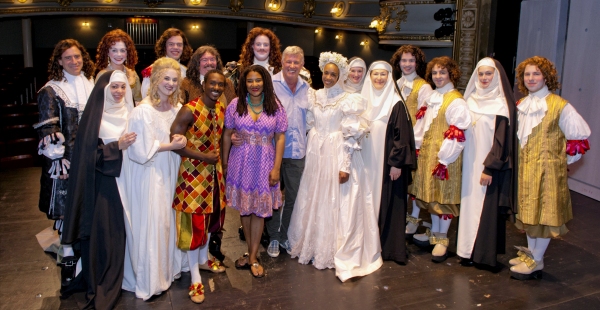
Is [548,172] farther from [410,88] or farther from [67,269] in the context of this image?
[67,269]

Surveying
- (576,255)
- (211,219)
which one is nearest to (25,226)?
(211,219)

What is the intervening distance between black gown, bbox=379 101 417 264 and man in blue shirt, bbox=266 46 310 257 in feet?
2.23

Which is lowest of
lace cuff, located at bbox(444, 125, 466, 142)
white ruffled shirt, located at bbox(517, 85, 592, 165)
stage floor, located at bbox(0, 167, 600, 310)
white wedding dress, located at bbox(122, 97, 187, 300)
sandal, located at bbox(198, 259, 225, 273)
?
stage floor, located at bbox(0, 167, 600, 310)

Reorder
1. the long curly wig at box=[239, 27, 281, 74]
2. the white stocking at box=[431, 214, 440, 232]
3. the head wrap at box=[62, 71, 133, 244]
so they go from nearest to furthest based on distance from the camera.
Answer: the head wrap at box=[62, 71, 133, 244] → the long curly wig at box=[239, 27, 281, 74] → the white stocking at box=[431, 214, 440, 232]

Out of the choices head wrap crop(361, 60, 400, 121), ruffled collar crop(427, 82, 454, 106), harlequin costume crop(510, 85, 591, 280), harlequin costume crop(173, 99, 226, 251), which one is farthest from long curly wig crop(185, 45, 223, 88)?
harlequin costume crop(510, 85, 591, 280)

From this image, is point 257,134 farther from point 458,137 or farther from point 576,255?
point 576,255

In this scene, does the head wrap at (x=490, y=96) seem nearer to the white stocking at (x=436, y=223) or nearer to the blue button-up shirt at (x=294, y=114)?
the white stocking at (x=436, y=223)

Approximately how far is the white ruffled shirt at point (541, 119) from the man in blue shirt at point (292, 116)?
1.64 metres

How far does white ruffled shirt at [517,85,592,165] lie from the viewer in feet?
11.6

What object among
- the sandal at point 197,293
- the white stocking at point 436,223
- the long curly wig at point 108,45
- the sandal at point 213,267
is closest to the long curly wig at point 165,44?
the long curly wig at point 108,45

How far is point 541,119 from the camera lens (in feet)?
11.9

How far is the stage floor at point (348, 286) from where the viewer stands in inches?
130

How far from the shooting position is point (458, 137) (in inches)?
147

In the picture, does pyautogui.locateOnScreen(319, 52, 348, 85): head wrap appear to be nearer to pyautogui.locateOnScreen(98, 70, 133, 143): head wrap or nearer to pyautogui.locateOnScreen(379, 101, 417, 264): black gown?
pyautogui.locateOnScreen(379, 101, 417, 264): black gown
